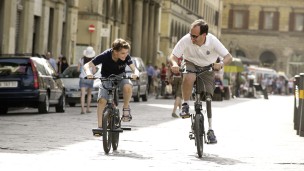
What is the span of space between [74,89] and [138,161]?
61.3 feet

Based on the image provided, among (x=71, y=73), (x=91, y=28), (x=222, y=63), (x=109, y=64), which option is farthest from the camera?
(x=91, y=28)

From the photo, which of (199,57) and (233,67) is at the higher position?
(233,67)

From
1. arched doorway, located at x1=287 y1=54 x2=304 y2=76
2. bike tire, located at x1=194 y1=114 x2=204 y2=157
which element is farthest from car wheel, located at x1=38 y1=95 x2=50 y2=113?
arched doorway, located at x1=287 y1=54 x2=304 y2=76

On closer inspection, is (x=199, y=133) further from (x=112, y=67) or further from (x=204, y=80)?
(x=112, y=67)

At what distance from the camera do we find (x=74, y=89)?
30.9m

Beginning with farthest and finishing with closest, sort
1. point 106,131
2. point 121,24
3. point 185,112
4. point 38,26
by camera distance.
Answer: point 121,24 < point 38,26 < point 185,112 < point 106,131

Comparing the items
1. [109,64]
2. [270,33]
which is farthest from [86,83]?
[270,33]

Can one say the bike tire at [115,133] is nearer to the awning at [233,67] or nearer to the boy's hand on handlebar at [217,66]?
the boy's hand on handlebar at [217,66]

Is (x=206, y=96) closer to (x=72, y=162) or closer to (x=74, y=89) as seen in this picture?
(x=72, y=162)

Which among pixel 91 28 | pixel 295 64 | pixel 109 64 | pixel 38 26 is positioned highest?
Result: pixel 295 64

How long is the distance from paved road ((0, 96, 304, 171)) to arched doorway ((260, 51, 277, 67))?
96927 mm

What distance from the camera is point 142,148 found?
14.6 meters

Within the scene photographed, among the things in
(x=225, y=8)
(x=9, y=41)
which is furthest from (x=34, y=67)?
(x=225, y=8)

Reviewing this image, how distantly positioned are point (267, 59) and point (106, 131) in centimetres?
10628
